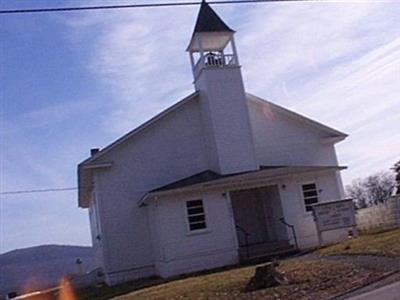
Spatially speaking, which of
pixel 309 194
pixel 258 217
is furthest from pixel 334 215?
pixel 258 217

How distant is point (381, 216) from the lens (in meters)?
27.7

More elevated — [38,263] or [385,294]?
[38,263]

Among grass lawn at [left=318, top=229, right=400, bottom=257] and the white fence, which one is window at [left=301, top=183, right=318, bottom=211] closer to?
the white fence

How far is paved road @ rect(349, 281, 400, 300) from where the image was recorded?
37.5 feet

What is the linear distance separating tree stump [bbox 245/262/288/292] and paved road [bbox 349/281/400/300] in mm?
2952

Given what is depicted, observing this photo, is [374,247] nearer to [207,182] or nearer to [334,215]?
[334,215]

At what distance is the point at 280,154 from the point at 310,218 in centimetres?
399

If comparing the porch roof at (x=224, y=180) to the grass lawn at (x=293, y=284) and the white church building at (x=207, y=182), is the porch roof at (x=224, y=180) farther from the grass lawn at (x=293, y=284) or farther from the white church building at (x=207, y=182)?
the grass lawn at (x=293, y=284)

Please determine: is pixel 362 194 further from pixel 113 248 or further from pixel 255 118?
pixel 113 248

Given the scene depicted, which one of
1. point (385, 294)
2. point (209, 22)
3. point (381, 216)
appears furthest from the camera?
point (209, 22)

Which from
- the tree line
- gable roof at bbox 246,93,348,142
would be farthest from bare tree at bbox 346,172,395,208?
gable roof at bbox 246,93,348,142

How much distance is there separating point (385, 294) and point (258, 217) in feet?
52.5

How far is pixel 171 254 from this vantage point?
2434cm

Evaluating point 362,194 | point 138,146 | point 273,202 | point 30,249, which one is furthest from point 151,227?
point 30,249
